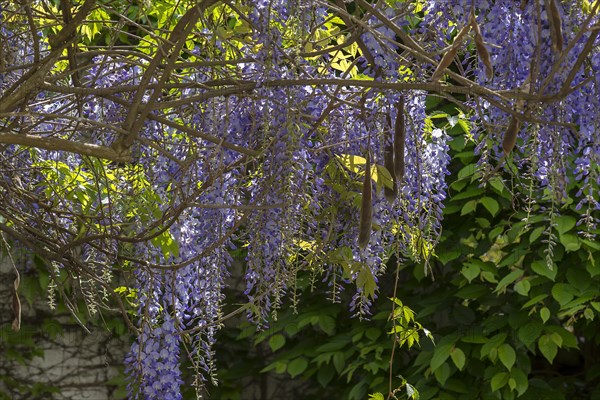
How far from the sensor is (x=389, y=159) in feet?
6.96

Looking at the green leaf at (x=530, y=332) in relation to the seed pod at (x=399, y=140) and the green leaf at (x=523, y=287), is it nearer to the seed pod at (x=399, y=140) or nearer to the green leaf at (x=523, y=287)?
the green leaf at (x=523, y=287)

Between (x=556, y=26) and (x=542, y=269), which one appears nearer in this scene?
(x=556, y=26)

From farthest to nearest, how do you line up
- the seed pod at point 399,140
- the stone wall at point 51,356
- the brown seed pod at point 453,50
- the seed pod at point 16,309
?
1. the stone wall at point 51,356
2. the seed pod at point 16,309
3. the seed pod at point 399,140
4. the brown seed pod at point 453,50

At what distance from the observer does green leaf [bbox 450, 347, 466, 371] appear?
3664 mm

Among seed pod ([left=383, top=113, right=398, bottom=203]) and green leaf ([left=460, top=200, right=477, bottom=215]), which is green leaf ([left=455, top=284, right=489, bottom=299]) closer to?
green leaf ([left=460, top=200, right=477, bottom=215])

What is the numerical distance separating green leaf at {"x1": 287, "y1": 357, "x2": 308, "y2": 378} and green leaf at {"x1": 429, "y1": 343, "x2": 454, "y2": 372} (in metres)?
0.65

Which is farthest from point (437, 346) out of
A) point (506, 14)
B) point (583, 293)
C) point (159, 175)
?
point (506, 14)

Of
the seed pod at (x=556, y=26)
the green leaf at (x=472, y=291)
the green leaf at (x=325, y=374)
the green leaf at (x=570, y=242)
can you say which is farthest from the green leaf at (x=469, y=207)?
the seed pod at (x=556, y=26)

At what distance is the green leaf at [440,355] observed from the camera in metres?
3.71

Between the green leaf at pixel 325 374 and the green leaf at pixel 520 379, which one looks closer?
the green leaf at pixel 520 379

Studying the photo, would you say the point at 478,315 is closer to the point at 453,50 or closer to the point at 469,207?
the point at 469,207

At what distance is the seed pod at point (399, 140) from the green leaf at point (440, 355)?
1671 millimetres

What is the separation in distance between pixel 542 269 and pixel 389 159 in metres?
1.60

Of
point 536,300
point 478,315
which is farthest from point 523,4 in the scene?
point 478,315
